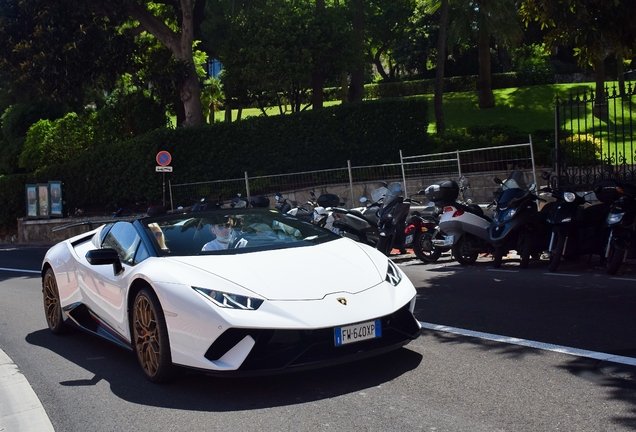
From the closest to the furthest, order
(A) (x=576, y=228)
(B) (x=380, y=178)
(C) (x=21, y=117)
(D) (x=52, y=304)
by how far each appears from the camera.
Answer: (D) (x=52, y=304) → (A) (x=576, y=228) → (B) (x=380, y=178) → (C) (x=21, y=117)

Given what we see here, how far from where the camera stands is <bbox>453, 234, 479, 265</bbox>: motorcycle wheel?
39.9 feet

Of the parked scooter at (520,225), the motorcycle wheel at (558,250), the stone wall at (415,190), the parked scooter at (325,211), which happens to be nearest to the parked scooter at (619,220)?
the motorcycle wheel at (558,250)

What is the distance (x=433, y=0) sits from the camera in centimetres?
2945

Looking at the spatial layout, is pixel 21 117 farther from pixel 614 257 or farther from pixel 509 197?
pixel 614 257

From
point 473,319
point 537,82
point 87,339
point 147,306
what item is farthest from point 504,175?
point 537,82

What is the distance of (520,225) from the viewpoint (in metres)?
11.2

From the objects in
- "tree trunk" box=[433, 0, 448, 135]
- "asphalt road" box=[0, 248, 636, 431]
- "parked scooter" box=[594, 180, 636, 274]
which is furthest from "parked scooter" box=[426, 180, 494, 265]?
"tree trunk" box=[433, 0, 448, 135]

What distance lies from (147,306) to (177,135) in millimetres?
21629

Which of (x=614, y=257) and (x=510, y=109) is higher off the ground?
(x=510, y=109)

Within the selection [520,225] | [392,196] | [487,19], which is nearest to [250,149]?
[487,19]

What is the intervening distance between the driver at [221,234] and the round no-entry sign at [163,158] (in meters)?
18.3

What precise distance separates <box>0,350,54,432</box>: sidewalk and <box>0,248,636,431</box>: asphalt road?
9cm

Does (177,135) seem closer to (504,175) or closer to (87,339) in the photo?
(504,175)

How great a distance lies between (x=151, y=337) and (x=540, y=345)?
10.3 feet
